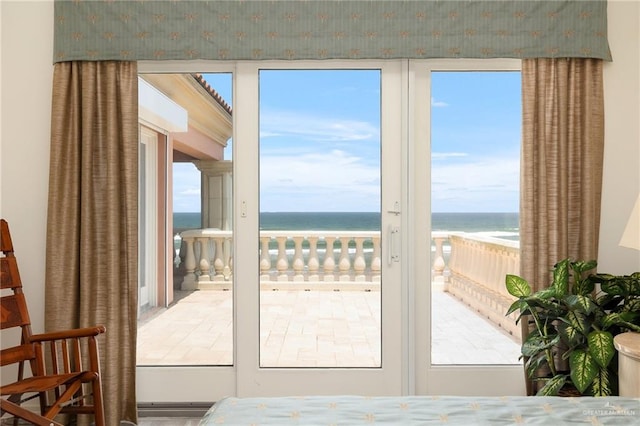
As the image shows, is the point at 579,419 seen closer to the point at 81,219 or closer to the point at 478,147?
the point at 478,147

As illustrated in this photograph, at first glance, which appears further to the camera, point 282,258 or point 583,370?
point 282,258

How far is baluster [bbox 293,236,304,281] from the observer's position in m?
3.09

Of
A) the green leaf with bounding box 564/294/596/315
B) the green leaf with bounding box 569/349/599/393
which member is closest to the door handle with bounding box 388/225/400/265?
the green leaf with bounding box 564/294/596/315

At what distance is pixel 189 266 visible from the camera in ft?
10.4

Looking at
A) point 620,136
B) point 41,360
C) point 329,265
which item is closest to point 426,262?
point 329,265

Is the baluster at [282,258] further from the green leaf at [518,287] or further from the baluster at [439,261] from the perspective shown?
the green leaf at [518,287]

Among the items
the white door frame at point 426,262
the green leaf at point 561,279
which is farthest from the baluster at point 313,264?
the green leaf at point 561,279

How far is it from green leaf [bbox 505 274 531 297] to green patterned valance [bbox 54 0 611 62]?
3.87 ft

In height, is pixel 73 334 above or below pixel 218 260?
below

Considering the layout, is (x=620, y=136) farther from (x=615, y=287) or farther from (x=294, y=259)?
(x=294, y=259)

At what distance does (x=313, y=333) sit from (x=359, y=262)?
50 centimetres

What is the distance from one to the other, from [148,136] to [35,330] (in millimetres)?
1250

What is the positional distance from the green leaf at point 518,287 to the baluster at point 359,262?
800 mm

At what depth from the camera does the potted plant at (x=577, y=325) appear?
92.4 inches
